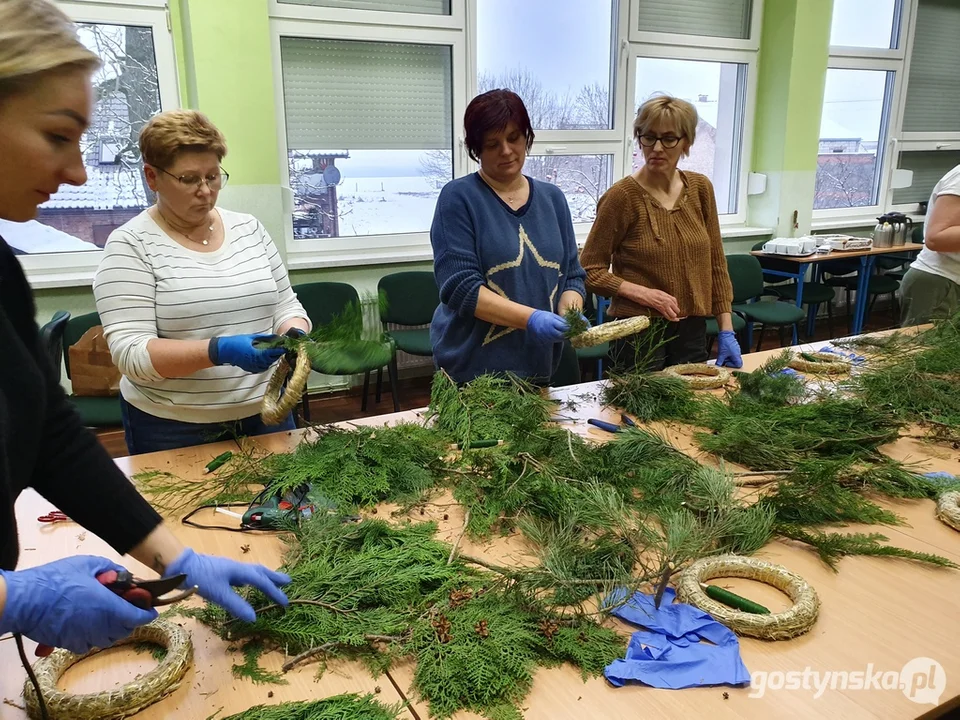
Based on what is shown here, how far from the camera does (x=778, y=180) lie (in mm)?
5805

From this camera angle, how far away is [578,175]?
536cm

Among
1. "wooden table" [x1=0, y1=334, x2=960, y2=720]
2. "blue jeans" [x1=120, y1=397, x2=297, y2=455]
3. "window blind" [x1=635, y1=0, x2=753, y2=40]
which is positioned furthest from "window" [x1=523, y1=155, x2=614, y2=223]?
"wooden table" [x1=0, y1=334, x2=960, y2=720]

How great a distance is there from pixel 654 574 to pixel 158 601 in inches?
31.7

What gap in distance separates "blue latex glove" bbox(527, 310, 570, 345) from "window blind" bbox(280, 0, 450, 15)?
10.4 feet

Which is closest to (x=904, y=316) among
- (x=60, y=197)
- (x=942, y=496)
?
(x=942, y=496)

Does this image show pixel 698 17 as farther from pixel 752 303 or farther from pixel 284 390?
pixel 284 390

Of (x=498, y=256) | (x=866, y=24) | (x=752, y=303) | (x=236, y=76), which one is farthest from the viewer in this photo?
(x=866, y=24)

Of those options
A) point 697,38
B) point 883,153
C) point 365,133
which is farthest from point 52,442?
point 883,153

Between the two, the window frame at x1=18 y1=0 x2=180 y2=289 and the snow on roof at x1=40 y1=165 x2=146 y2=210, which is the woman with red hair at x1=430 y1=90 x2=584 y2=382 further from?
the snow on roof at x1=40 y1=165 x2=146 y2=210

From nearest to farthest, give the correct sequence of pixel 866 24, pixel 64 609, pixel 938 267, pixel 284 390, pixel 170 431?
1. pixel 64 609
2. pixel 284 390
3. pixel 170 431
4. pixel 938 267
5. pixel 866 24

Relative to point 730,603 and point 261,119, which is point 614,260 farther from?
point 261,119

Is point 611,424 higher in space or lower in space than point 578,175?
lower

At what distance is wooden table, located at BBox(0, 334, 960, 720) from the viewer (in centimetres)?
96

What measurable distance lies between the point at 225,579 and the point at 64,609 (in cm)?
24
